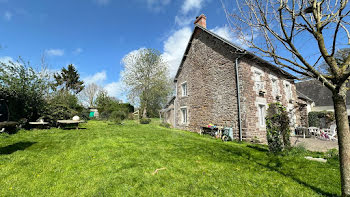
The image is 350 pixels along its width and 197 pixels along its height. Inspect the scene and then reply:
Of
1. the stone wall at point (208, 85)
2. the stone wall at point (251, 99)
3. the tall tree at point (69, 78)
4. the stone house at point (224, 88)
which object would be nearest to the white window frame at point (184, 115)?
the stone house at point (224, 88)

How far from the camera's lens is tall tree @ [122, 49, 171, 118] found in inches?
1089

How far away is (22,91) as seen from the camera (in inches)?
356

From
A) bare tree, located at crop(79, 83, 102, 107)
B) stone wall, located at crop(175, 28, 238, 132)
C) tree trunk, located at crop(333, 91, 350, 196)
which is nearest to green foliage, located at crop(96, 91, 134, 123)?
stone wall, located at crop(175, 28, 238, 132)

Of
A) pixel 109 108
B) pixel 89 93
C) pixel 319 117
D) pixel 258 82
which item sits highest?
pixel 89 93

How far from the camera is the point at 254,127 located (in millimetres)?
9430

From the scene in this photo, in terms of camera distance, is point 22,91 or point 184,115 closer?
point 22,91

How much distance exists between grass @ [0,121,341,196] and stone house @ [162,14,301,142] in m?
4.13

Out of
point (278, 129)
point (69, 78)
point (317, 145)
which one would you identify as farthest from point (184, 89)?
point (69, 78)

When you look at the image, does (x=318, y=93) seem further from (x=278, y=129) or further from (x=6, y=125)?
(x=6, y=125)

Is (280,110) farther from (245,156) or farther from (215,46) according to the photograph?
(215,46)

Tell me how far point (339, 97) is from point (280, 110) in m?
4.51

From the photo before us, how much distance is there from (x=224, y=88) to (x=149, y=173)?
8315mm

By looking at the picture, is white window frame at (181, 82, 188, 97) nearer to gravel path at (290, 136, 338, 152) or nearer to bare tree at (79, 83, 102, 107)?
gravel path at (290, 136, 338, 152)

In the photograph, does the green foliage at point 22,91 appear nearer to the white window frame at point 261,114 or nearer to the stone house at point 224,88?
the stone house at point 224,88
